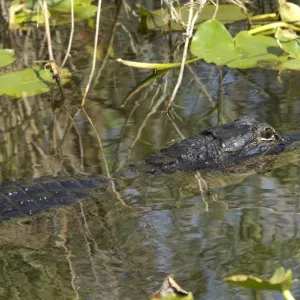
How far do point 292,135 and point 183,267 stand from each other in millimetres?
1961

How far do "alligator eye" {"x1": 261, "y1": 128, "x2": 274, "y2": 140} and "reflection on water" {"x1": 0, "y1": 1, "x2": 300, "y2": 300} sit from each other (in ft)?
1.11

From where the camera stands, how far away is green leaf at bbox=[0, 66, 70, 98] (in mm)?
6551

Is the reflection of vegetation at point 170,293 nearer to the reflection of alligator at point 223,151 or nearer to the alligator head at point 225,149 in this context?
the reflection of alligator at point 223,151

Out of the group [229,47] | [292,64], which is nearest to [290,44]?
[292,64]

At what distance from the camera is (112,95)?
6.58 metres

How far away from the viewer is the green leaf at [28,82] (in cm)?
655

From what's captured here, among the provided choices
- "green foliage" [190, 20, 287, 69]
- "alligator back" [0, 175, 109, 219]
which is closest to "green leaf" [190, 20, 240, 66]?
"green foliage" [190, 20, 287, 69]

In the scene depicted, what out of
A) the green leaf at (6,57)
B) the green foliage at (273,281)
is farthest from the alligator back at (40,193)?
the green leaf at (6,57)

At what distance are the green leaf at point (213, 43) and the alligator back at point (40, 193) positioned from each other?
2.43m

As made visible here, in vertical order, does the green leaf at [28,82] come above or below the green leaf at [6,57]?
below

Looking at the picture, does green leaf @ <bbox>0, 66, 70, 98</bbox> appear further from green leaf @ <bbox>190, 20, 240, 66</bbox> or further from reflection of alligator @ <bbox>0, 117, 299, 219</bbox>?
reflection of alligator @ <bbox>0, 117, 299, 219</bbox>

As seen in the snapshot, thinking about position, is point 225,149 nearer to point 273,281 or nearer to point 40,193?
point 40,193

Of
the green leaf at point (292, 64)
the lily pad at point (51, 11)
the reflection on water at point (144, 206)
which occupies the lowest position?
the reflection on water at point (144, 206)

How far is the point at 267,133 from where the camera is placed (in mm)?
5020
